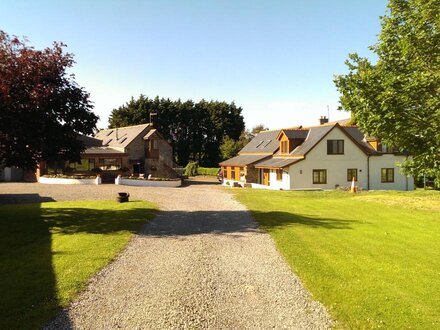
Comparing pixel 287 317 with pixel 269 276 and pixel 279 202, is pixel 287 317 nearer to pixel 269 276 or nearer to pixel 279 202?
pixel 269 276

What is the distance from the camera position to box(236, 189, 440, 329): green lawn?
7719mm

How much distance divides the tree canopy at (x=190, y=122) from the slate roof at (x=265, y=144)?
2740 centimetres

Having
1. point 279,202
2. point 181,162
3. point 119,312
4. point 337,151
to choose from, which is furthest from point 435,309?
point 181,162

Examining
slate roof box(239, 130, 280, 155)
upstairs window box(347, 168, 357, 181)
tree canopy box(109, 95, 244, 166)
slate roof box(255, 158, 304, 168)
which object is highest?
tree canopy box(109, 95, 244, 166)

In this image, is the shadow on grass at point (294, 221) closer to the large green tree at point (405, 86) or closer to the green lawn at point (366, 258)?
the green lawn at point (366, 258)

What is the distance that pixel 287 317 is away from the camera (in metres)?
7.42

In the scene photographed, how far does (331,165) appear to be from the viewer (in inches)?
1617

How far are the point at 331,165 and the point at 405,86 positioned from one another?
2619 cm

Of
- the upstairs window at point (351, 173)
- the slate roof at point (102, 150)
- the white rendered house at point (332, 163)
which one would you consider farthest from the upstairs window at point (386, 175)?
the slate roof at point (102, 150)

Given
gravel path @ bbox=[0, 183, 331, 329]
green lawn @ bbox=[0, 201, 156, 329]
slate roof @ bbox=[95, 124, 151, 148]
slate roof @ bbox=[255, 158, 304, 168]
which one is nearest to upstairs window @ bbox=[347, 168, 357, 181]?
slate roof @ bbox=[255, 158, 304, 168]

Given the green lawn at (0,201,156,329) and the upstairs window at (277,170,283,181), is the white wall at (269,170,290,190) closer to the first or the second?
the upstairs window at (277,170,283,181)

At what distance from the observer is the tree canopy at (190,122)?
82.1m

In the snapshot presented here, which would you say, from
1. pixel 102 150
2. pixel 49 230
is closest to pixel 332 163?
pixel 102 150

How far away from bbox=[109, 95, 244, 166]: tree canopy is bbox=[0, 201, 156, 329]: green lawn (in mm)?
58519
